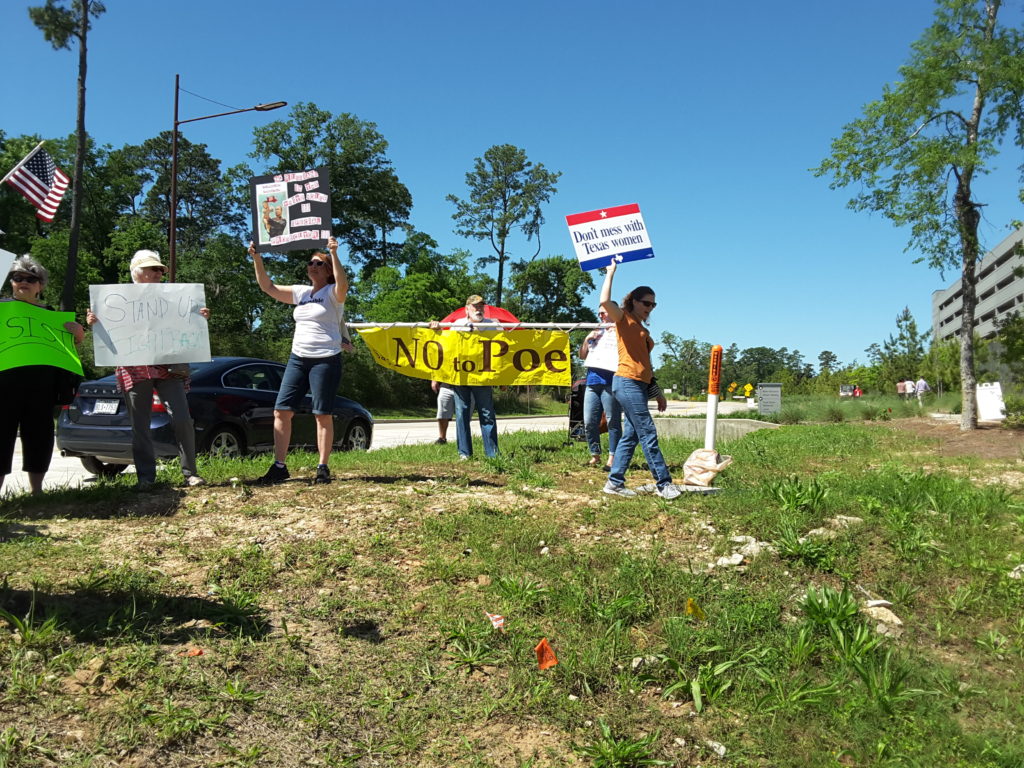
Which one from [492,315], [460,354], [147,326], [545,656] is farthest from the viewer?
[492,315]

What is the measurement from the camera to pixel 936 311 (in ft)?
414

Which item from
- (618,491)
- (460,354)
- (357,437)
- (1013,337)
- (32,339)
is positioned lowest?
(618,491)

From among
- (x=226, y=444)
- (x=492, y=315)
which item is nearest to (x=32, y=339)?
(x=226, y=444)

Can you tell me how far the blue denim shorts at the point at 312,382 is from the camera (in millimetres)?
5777

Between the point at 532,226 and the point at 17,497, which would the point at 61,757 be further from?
the point at 532,226

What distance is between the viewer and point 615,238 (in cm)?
696

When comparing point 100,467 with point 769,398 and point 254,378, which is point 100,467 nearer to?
point 254,378

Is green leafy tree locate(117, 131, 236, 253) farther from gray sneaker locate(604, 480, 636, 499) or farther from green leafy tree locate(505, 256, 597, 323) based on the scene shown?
gray sneaker locate(604, 480, 636, 499)

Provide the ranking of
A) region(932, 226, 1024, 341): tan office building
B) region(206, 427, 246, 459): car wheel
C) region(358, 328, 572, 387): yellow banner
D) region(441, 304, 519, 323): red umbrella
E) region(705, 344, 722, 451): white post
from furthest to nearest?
region(932, 226, 1024, 341): tan office building < region(441, 304, 519, 323): red umbrella < region(358, 328, 572, 387): yellow banner < region(206, 427, 246, 459): car wheel < region(705, 344, 722, 451): white post

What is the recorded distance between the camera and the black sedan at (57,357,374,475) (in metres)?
7.80

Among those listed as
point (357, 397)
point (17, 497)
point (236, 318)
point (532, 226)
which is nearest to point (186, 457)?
point (17, 497)

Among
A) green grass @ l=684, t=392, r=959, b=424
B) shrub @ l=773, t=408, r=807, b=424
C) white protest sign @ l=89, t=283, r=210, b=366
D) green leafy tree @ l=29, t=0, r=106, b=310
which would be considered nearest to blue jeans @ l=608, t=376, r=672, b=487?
white protest sign @ l=89, t=283, r=210, b=366

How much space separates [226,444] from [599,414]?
443 cm

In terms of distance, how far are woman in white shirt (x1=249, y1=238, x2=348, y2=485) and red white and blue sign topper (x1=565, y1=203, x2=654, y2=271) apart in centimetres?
247
